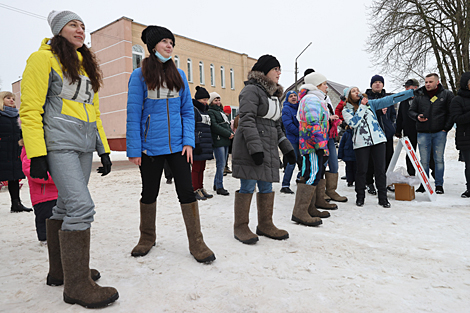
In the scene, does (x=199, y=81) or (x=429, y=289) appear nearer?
(x=429, y=289)

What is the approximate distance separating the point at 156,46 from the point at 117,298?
7.13ft

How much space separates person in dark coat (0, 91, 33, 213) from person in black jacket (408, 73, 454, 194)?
7.30 m

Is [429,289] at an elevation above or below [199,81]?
below

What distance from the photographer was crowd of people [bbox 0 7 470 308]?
2.20m

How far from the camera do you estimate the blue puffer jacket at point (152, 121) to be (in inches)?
115

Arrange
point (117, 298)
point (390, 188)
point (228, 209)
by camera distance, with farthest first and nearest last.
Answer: point (390, 188), point (228, 209), point (117, 298)

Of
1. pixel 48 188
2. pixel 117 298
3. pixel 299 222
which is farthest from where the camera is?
pixel 299 222

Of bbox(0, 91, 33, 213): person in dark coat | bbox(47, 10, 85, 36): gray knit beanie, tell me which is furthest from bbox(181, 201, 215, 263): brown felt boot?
bbox(0, 91, 33, 213): person in dark coat

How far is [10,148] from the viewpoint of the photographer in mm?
5309

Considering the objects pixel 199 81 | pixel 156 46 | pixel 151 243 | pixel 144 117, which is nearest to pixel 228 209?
pixel 151 243

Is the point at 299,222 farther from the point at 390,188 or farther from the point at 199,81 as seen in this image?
the point at 199,81

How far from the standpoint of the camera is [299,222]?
165 inches

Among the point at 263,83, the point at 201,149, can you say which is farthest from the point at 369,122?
the point at 201,149

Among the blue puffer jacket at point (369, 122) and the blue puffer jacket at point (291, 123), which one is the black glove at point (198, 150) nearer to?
the blue puffer jacket at point (291, 123)
